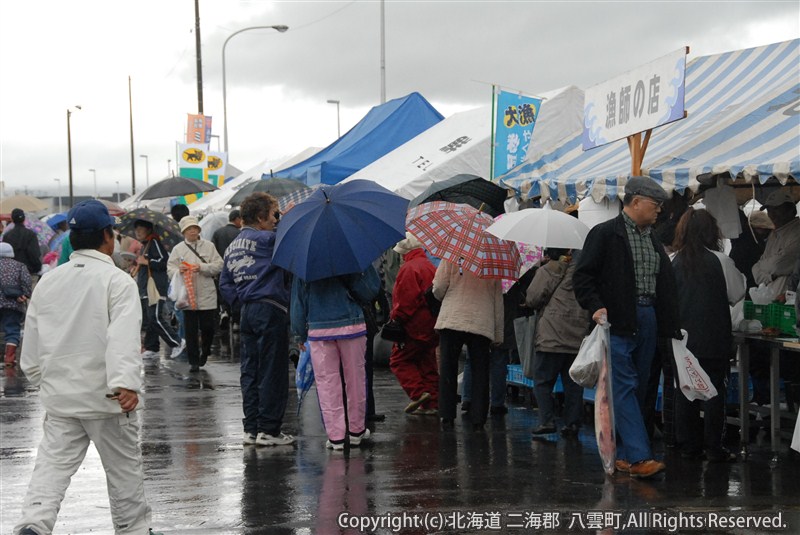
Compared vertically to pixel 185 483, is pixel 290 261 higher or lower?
higher

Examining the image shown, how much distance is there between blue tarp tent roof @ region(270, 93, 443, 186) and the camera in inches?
785

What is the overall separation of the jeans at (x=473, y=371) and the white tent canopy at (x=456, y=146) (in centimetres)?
499

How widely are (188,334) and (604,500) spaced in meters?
8.85

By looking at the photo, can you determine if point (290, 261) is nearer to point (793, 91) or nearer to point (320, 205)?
point (320, 205)

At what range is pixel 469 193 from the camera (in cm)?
1163

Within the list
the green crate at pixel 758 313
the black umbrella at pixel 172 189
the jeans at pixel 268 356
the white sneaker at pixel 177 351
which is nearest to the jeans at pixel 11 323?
the white sneaker at pixel 177 351

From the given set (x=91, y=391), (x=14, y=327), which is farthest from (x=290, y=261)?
(x=14, y=327)

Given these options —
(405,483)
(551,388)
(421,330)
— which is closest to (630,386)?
(405,483)

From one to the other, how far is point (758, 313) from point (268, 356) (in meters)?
4.14

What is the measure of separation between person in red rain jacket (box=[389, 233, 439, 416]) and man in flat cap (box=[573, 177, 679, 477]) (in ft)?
10.0

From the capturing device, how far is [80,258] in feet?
19.5

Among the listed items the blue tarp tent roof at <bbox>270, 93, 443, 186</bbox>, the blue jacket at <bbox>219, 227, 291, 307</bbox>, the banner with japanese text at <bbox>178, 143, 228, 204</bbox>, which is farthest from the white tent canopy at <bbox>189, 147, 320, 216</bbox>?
the blue jacket at <bbox>219, 227, 291, 307</bbox>

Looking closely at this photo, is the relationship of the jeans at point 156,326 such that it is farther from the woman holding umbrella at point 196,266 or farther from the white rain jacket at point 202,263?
the white rain jacket at point 202,263

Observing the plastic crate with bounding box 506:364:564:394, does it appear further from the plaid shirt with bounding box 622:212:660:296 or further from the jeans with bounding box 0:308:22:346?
the jeans with bounding box 0:308:22:346
